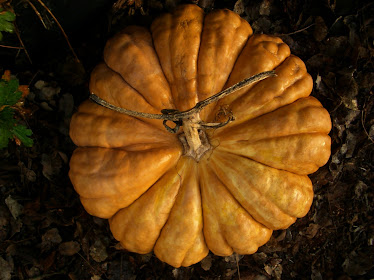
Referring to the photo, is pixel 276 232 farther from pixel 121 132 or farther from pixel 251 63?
pixel 121 132

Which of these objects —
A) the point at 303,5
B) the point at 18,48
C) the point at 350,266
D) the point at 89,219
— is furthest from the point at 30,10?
the point at 350,266

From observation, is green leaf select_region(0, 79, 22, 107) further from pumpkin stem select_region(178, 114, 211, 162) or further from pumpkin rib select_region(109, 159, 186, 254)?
pumpkin stem select_region(178, 114, 211, 162)

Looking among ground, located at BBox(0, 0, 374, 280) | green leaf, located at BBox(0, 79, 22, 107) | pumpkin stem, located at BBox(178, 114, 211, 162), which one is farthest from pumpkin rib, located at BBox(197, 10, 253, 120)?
green leaf, located at BBox(0, 79, 22, 107)

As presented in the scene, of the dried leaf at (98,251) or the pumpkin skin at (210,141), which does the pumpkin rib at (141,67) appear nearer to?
the pumpkin skin at (210,141)

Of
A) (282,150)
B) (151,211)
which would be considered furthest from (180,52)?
(151,211)

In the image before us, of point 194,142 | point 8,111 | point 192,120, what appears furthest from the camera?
point 8,111
